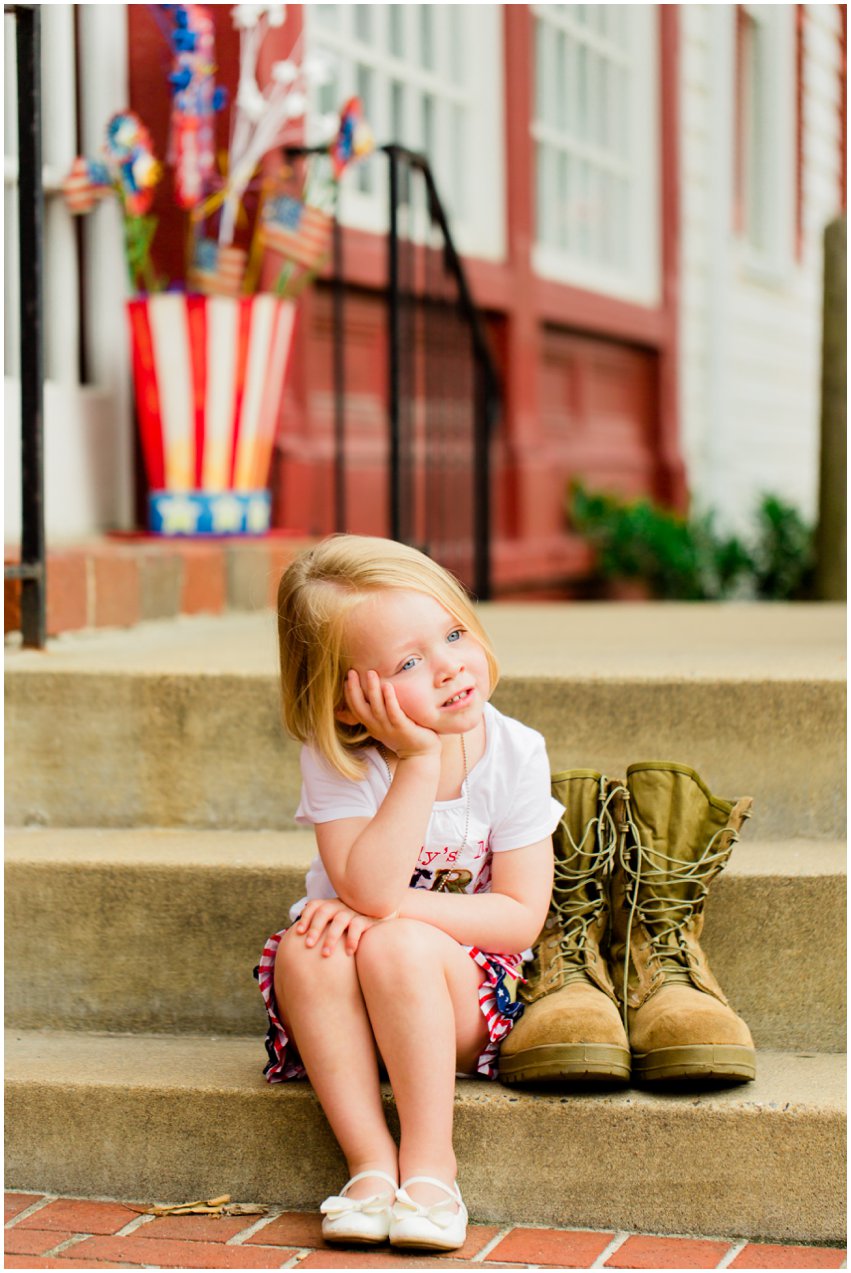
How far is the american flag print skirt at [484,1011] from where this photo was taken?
219 cm

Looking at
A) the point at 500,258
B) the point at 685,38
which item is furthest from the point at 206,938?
the point at 685,38

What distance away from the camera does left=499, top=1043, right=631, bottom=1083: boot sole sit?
6.91ft

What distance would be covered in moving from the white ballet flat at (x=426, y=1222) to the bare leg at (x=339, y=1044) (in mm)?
71

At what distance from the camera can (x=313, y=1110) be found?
2191mm

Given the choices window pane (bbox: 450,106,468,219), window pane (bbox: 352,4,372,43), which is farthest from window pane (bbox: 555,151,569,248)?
window pane (bbox: 352,4,372,43)

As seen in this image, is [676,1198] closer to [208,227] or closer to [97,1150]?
[97,1150]

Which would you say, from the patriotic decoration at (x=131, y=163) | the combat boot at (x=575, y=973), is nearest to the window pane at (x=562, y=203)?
the patriotic decoration at (x=131, y=163)

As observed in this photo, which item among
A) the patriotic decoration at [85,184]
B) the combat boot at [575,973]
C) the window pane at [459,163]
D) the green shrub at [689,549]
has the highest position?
the window pane at [459,163]

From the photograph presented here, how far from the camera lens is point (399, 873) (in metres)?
2.10

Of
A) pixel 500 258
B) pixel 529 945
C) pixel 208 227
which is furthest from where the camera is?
pixel 500 258

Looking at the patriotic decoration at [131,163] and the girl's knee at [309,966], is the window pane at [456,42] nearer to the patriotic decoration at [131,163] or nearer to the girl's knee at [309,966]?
the patriotic decoration at [131,163]

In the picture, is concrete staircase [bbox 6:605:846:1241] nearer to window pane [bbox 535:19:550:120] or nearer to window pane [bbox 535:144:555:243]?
window pane [bbox 535:144:555:243]

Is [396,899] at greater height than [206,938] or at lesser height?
greater

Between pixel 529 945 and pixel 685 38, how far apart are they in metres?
7.06
